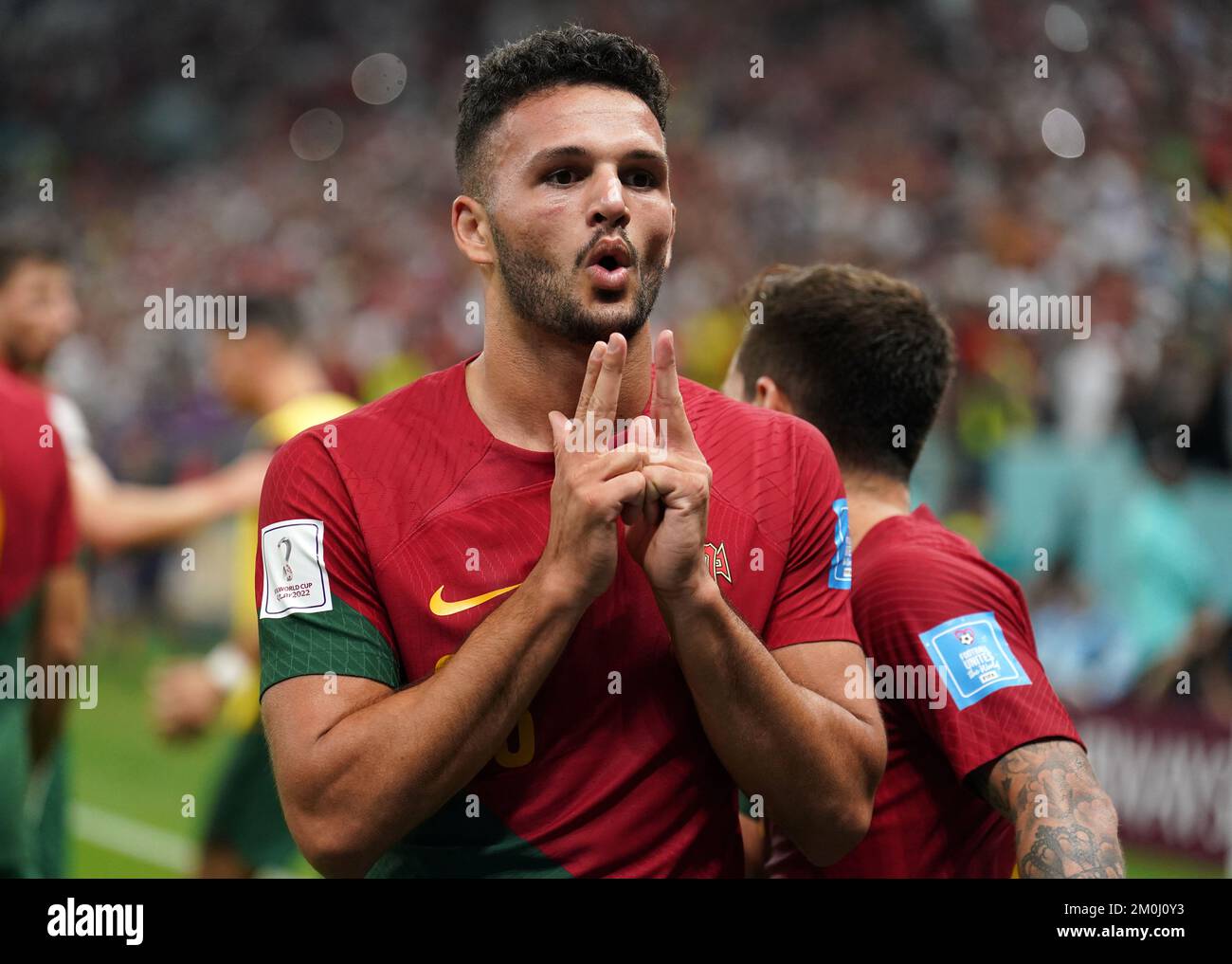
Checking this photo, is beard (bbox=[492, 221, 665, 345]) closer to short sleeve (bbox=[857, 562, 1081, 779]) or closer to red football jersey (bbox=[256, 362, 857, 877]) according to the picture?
red football jersey (bbox=[256, 362, 857, 877])

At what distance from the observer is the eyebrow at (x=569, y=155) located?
2.57 m

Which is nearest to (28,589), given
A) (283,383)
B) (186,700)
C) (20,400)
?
(20,400)

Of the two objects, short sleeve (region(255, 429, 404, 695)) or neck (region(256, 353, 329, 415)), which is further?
neck (region(256, 353, 329, 415))

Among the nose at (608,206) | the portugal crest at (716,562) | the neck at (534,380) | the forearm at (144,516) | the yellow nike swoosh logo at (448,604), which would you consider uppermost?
the forearm at (144,516)

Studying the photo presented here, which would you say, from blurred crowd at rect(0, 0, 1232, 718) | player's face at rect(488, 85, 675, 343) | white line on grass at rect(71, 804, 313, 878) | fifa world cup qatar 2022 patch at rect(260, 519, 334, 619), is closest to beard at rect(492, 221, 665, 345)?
player's face at rect(488, 85, 675, 343)

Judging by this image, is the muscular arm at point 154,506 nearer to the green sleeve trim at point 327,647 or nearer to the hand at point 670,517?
the green sleeve trim at point 327,647

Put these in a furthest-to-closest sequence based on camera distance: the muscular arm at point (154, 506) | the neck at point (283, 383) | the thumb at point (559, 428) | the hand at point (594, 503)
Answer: the neck at point (283, 383)
the muscular arm at point (154, 506)
the thumb at point (559, 428)
the hand at point (594, 503)

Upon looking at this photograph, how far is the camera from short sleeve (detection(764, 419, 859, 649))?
2.65m

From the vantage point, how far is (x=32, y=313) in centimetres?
611

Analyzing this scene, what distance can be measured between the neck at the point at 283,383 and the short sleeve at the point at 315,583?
4.36m

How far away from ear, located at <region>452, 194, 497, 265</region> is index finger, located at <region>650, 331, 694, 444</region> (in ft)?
1.55

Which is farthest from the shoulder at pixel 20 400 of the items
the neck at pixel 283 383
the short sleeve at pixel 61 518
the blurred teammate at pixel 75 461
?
the neck at pixel 283 383

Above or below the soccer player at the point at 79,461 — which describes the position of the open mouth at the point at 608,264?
below
